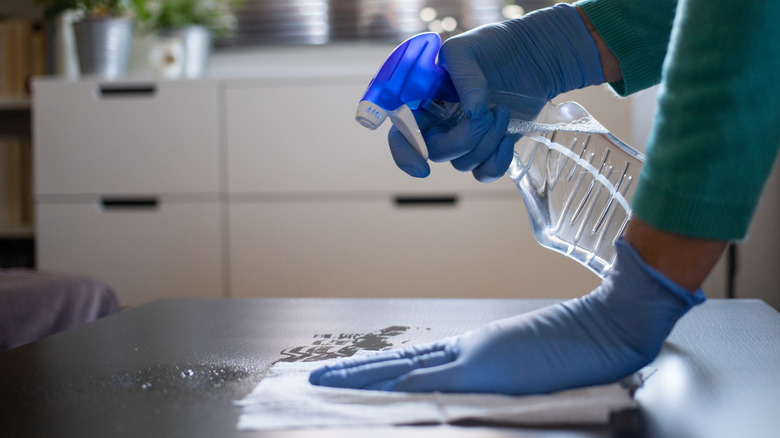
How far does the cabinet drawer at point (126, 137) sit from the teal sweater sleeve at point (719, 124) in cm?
188

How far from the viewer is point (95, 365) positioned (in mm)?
691

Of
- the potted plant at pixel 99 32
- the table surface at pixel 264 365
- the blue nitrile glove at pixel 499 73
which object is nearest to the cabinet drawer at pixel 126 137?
the potted plant at pixel 99 32

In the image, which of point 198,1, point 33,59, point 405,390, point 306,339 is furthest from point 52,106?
point 405,390

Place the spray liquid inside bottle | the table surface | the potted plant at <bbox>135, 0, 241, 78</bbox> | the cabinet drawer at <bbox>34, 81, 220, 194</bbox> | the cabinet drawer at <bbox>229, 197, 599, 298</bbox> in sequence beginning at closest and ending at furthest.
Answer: the table surface, the spray liquid inside bottle, the cabinet drawer at <bbox>229, 197, 599, 298</bbox>, the cabinet drawer at <bbox>34, 81, 220, 194</bbox>, the potted plant at <bbox>135, 0, 241, 78</bbox>

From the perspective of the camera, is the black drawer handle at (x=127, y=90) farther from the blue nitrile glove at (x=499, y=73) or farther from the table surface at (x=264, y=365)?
the blue nitrile glove at (x=499, y=73)

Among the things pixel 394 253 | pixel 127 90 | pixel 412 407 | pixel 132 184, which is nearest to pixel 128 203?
pixel 132 184

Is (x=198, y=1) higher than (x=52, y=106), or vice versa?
(x=198, y=1)

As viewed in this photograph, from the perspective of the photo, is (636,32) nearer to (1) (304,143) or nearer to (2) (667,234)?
(2) (667,234)

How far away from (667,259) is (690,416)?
4.6 inches

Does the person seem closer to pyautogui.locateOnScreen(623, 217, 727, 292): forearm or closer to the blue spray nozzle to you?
pyautogui.locateOnScreen(623, 217, 727, 292): forearm

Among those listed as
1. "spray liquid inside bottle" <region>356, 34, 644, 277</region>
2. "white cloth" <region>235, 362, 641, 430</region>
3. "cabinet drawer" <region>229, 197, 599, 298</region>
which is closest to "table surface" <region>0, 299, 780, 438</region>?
"white cloth" <region>235, 362, 641, 430</region>

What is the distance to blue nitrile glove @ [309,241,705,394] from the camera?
551mm

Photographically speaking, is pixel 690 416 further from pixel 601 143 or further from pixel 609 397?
pixel 601 143

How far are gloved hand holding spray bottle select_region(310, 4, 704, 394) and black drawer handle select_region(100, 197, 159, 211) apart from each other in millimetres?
1687
